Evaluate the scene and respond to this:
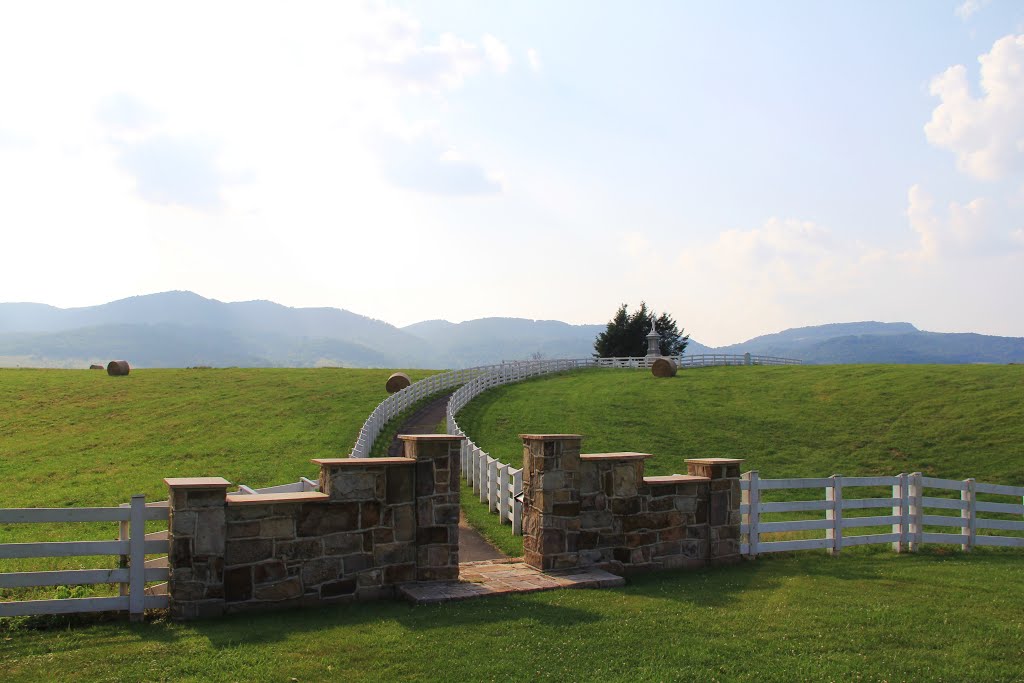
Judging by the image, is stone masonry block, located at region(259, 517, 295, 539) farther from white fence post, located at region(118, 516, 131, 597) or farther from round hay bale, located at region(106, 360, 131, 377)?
round hay bale, located at region(106, 360, 131, 377)

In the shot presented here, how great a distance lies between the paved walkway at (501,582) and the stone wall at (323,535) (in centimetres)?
25

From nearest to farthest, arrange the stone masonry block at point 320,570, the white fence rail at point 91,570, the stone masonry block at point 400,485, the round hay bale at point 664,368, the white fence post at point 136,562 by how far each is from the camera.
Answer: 1. the white fence rail at point 91,570
2. the white fence post at point 136,562
3. the stone masonry block at point 320,570
4. the stone masonry block at point 400,485
5. the round hay bale at point 664,368

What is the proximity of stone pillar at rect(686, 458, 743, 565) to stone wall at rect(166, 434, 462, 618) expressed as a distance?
12.5ft

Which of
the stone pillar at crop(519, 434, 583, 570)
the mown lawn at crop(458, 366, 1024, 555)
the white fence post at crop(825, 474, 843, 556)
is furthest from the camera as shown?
the mown lawn at crop(458, 366, 1024, 555)

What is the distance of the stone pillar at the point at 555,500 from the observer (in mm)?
9555

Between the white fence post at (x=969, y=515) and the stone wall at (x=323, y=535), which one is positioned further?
the white fence post at (x=969, y=515)

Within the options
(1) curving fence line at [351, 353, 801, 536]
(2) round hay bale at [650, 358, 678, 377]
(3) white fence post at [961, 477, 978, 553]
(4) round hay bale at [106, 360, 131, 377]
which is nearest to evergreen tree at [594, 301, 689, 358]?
(1) curving fence line at [351, 353, 801, 536]

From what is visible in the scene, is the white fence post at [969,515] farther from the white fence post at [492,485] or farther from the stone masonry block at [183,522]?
the stone masonry block at [183,522]

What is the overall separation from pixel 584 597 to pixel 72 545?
5450mm

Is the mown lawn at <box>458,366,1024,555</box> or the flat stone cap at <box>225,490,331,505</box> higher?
the flat stone cap at <box>225,490,331,505</box>

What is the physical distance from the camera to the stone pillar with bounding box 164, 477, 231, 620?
744 cm

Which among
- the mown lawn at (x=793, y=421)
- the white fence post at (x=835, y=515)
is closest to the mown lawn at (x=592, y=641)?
the white fence post at (x=835, y=515)

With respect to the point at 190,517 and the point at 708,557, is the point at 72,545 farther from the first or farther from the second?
the point at 708,557

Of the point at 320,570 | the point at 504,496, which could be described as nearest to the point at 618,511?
the point at 320,570
